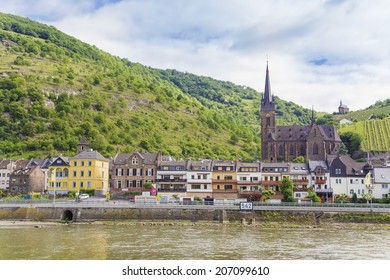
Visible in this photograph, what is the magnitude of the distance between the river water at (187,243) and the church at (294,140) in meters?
67.3

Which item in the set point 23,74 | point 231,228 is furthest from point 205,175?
point 23,74

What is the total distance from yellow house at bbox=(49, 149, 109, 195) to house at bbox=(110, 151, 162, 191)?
296 centimetres

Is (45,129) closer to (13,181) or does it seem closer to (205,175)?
(13,181)

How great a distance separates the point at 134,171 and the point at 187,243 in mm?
45363

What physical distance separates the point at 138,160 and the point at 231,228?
33.4 m

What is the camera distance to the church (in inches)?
5128

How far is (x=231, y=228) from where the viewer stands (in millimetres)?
63938

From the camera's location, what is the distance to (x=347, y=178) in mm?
88062

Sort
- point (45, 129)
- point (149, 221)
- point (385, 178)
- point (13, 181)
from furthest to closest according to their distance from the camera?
1. point (45, 129)
2. point (13, 181)
3. point (385, 178)
4. point (149, 221)

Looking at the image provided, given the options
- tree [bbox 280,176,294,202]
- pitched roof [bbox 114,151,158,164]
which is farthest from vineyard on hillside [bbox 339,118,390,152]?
pitched roof [bbox 114,151,158,164]

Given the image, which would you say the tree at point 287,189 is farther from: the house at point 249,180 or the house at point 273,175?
the house at point 249,180

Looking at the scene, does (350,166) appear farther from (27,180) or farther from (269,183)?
(27,180)

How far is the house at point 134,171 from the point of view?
91938mm

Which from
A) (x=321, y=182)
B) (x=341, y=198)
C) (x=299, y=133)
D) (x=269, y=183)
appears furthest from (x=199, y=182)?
(x=299, y=133)
